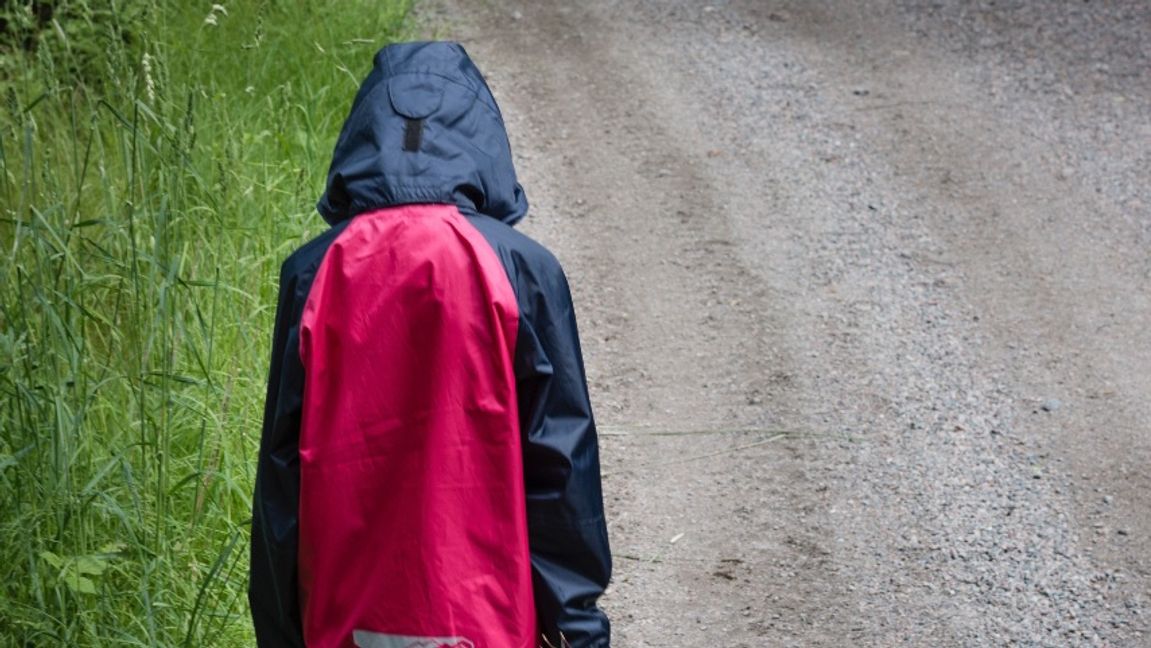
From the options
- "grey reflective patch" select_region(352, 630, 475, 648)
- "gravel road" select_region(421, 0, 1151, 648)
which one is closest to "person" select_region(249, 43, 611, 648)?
"grey reflective patch" select_region(352, 630, 475, 648)

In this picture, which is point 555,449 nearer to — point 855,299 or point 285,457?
point 285,457

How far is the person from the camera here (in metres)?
2.44

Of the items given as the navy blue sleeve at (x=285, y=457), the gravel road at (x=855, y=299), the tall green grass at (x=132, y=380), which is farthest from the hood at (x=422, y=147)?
the gravel road at (x=855, y=299)

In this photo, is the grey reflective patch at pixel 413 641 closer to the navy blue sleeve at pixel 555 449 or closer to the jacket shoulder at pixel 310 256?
the navy blue sleeve at pixel 555 449

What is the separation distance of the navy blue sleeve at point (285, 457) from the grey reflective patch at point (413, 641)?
0.21m

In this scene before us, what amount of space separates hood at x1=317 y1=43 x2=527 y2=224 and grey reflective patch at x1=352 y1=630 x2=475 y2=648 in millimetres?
780

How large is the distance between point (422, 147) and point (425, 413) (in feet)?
1.61

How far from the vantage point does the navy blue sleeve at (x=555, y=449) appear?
8.24 ft

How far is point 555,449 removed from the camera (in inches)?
98.9

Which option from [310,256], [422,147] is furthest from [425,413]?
[422,147]

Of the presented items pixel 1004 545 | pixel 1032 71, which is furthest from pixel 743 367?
pixel 1032 71

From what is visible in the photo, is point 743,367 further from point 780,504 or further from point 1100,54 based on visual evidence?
point 1100,54

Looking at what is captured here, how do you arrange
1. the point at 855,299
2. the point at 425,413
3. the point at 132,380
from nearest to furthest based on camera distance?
the point at 425,413 < the point at 132,380 < the point at 855,299

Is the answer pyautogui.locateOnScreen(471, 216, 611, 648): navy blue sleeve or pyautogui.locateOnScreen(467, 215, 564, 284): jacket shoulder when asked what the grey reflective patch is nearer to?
pyautogui.locateOnScreen(471, 216, 611, 648): navy blue sleeve
